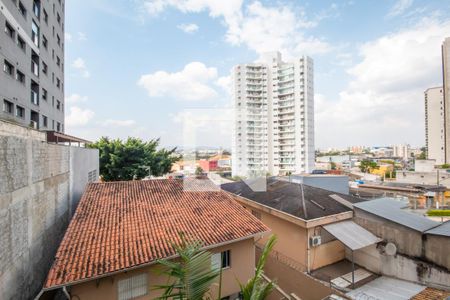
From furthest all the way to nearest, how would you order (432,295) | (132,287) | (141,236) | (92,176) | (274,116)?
(274,116), (92,176), (432,295), (141,236), (132,287)

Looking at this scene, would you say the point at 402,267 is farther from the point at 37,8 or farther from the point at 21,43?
the point at 37,8

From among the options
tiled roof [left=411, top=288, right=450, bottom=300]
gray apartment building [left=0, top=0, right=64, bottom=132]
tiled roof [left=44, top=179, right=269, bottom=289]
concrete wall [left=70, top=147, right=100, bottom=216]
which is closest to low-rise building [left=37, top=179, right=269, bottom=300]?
tiled roof [left=44, top=179, right=269, bottom=289]

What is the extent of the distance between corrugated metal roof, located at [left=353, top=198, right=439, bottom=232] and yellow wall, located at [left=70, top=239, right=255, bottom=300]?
615 centimetres

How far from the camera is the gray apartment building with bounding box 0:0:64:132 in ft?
46.4

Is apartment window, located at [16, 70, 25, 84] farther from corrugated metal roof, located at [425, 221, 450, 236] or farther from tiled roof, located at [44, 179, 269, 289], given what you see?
corrugated metal roof, located at [425, 221, 450, 236]

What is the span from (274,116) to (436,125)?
45154 mm

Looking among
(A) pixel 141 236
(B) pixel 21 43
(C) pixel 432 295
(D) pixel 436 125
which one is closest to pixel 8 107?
(B) pixel 21 43

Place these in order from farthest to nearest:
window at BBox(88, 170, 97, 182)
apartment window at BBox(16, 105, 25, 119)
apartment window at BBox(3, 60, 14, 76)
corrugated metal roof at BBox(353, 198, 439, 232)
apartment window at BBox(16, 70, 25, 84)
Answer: apartment window at BBox(16, 105, 25, 119) → apartment window at BBox(16, 70, 25, 84) → window at BBox(88, 170, 97, 182) → apartment window at BBox(3, 60, 14, 76) → corrugated metal roof at BBox(353, 198, 439, 232)

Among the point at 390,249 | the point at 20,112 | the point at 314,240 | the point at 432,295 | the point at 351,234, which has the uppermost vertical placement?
the point at 20,112

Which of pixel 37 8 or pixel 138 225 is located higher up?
pixel 37 8

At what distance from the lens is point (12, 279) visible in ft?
17.9

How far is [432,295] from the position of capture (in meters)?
7.41

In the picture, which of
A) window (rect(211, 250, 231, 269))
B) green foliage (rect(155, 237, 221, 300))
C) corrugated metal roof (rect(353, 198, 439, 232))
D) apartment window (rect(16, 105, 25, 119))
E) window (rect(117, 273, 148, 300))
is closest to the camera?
green foliage (rect(155, 237, 221, 300))

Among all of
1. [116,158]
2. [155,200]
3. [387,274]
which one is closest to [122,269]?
[155,200]
